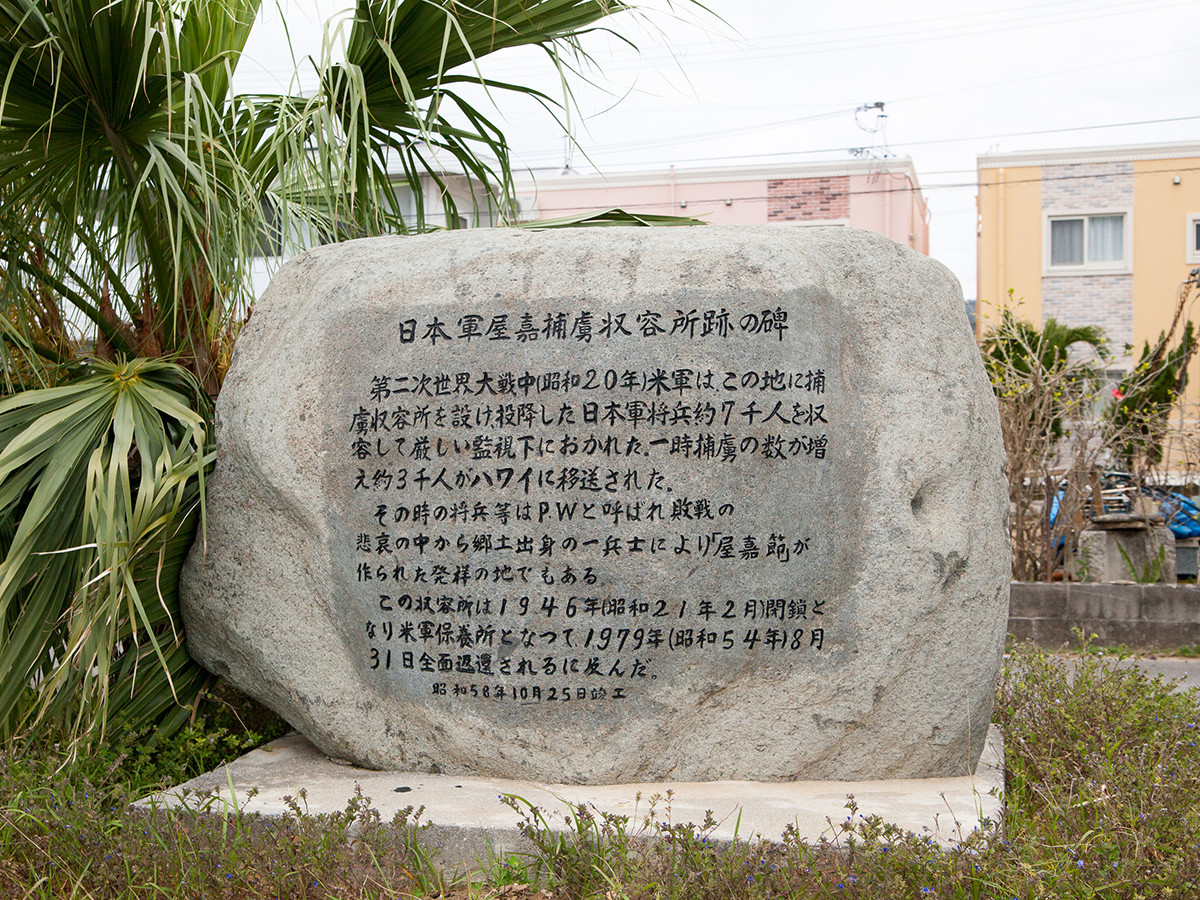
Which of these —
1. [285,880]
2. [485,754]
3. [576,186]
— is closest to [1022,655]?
[485,754]

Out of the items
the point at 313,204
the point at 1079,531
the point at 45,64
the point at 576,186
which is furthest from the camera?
the point at 576,186

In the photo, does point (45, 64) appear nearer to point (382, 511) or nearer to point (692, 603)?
point (382, 511)

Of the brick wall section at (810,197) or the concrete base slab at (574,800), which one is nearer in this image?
the concrete base slab at (574,800)

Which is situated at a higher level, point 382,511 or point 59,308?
point 59,308

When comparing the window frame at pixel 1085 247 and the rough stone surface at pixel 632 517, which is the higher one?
the window frame at pixel 1085 247

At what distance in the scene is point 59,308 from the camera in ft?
14.2

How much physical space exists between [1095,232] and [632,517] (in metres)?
17.2

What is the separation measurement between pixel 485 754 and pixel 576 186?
668 inches

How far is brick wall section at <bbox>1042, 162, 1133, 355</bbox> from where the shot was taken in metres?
17.4

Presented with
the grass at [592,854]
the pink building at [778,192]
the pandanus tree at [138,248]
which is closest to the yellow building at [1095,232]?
the pink building at [778,192]

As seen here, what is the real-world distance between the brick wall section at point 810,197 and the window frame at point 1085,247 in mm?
3352

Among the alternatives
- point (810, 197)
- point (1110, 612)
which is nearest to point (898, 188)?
point (810, 197)

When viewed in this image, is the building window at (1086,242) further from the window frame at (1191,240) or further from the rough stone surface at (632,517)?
the rough stone surface at (632,517)

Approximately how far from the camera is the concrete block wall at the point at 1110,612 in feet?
22.5
